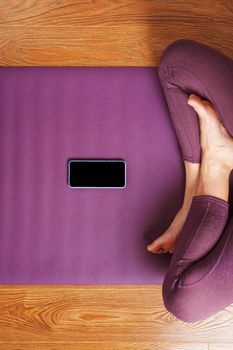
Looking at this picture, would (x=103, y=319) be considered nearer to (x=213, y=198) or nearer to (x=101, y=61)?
(x=213, y=198)

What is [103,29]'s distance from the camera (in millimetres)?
1220

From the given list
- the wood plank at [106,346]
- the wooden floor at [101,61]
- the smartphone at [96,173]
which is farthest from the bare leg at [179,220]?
the wood plank at [106,346]

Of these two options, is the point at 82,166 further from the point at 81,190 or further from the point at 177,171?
the point at 177,171

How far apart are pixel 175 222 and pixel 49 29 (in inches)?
27.0

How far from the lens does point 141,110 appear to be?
98cm

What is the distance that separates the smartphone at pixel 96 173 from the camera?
3.19 ft

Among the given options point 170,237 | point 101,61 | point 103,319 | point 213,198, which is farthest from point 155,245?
point 101,61

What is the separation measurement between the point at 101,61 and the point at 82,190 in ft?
1.48

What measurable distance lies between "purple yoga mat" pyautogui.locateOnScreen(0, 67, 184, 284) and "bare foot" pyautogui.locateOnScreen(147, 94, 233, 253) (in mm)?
20

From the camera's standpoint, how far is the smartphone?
972mm

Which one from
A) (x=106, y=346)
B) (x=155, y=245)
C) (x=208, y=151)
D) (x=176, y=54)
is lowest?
(x=106, y=346)

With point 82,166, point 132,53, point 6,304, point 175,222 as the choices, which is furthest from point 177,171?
point 6,304

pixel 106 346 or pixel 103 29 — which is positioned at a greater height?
pixel 103 29

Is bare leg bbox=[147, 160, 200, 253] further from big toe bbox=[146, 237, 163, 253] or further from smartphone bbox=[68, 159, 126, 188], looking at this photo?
smartphone bbox=[68, 159, 126, 188]
